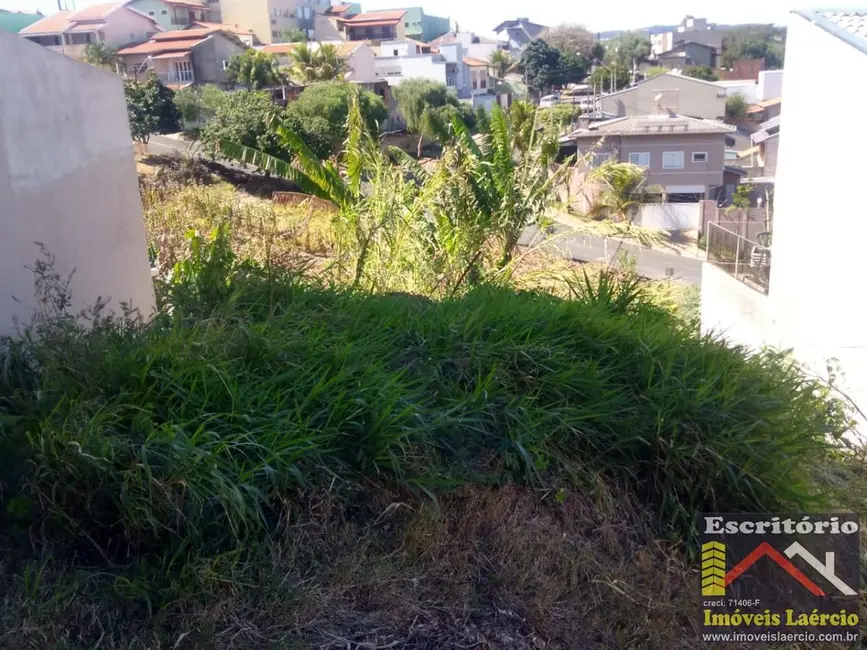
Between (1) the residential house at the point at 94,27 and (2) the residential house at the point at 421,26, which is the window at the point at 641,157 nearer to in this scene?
(1) the residential house at the point at 94,27

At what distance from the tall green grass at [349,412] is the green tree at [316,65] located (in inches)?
1597

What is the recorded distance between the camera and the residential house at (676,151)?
34.9m

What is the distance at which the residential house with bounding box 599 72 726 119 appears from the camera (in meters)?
42.0

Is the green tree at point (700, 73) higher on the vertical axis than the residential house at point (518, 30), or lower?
lower

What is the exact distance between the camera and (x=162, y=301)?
477cm

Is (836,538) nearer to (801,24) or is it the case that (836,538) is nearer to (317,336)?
(317,336)

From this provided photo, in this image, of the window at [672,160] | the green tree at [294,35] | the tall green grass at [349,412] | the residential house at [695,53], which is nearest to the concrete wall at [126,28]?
the green tree at [294,35]

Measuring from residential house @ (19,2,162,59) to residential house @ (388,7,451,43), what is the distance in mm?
48711

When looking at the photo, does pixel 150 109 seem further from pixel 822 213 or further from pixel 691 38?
pixel 691 38

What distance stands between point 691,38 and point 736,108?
3563cm

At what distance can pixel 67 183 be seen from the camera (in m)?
5.45

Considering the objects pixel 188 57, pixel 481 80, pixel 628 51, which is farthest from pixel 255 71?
pixel 628 51

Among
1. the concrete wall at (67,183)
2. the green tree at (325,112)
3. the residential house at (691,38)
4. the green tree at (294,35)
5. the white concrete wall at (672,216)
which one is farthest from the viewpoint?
the residential house at (691,38)

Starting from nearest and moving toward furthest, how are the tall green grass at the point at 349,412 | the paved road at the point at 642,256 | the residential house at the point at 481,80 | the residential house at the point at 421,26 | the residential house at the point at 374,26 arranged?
the tall green grass at the point at 349,412, the paved road at the point at 642,256, the residential house at the point at 481,80, the residential house at the point at 374,26, the residential house at the point at 421,26
